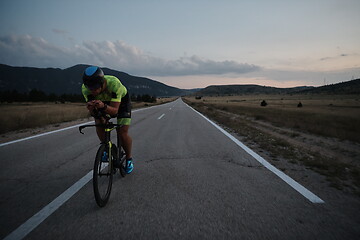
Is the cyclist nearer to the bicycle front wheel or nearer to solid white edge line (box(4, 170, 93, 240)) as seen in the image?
the bicycle front wheel

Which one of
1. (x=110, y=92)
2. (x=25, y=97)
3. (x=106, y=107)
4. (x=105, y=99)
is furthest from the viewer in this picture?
(x=25, y=97)

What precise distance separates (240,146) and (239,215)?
3462 mm

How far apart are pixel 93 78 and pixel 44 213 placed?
173cm

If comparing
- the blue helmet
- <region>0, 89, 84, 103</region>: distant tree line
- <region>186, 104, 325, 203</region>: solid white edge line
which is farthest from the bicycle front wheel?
<region>0, 89, 84, 103</region>: distant tree line

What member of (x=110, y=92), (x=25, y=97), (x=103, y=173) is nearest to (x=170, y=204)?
(x=103, y=173)

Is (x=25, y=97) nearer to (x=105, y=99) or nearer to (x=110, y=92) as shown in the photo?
(x=105, y=99)

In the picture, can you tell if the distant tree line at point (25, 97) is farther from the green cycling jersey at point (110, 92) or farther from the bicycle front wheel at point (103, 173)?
the bicycle front wheel at point (103, 173)

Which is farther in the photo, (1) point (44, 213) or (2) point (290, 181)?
(2) point (290, 181)

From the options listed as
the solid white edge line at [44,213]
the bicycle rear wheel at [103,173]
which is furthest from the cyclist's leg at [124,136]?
the solid white edge line at [44,213]

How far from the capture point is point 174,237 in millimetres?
1780

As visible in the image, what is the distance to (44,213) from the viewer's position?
2141mm

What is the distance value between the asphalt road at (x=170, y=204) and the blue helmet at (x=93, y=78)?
5.12 ft

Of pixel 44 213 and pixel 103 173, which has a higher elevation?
pixel 103 173

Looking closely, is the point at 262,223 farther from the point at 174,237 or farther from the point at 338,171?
the point at 338,171
